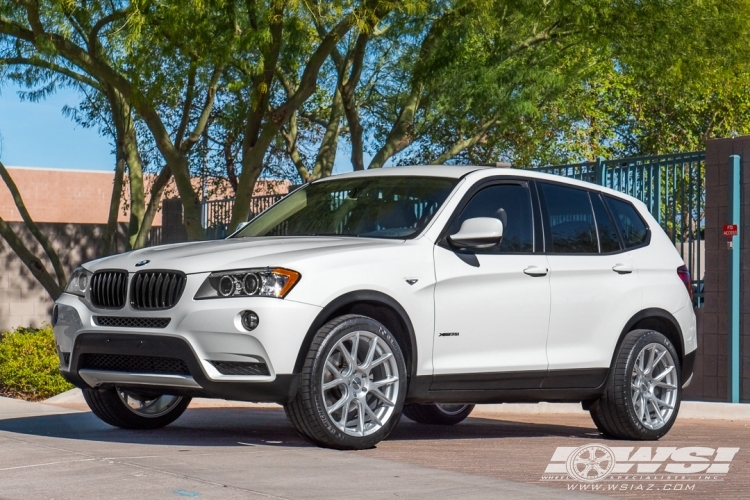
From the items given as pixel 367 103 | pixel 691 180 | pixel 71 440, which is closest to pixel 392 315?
pixel 71 440

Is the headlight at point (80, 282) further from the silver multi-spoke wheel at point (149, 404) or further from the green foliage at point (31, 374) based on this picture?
the green foliage at point (31, 374)

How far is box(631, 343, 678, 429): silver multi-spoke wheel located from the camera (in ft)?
28.5

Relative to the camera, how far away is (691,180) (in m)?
12.8

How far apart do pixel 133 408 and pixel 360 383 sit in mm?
2125

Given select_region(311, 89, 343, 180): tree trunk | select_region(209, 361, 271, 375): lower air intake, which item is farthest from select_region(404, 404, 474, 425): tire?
select_region(311, 89, 343, 180): tree trunk

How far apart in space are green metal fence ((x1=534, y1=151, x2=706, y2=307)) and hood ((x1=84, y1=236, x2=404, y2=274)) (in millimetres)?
6084

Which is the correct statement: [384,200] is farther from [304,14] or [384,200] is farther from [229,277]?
[304,14]

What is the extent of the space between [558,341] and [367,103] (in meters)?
14.8

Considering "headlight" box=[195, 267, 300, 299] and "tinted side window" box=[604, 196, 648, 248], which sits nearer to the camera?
"headlight" box=[195, 267, 300, 299]

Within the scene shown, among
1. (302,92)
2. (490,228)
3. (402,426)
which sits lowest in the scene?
(402,426)

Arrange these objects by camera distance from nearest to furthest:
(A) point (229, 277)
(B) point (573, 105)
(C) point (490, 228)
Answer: (A) point (229, 277) → (C) point (490, 228) → (B) point (573, 105)

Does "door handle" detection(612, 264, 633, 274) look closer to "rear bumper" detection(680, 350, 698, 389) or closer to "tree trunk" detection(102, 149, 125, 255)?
"rear bumper" detection(680, 350, 698, 389)

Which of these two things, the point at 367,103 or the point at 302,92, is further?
the point at 367,103

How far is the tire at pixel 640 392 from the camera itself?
28.1ft
